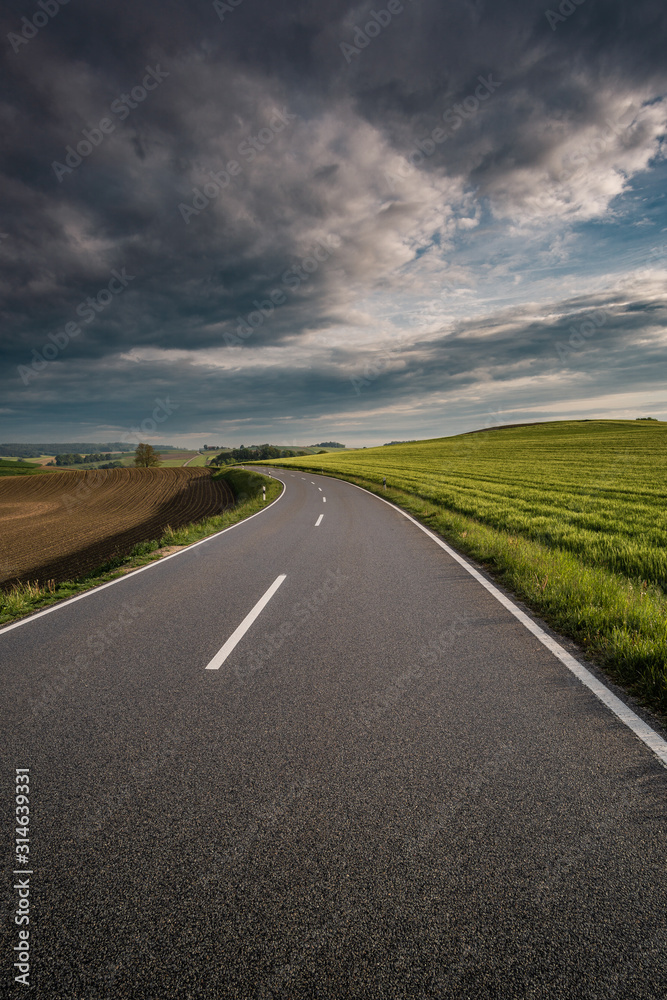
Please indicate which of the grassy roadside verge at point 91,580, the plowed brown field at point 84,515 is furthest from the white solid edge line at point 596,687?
the plowed brown field at point 84,515

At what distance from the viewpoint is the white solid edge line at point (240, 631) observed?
4387mm

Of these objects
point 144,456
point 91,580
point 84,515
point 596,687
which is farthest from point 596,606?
point 144,456

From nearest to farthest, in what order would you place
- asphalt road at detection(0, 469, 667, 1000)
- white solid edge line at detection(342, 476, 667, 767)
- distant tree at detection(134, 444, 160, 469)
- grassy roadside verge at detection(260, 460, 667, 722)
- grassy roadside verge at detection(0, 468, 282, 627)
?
asphalt road at detection(0, 469, 667, 1000)
white solid edge line at detection(342, 476, 667, 767)
grassy roadside verge at detection(260, 460, 667, 722)
grassy roadside verge at detection(0, 468, 282, 627)
distant tree at detection(134, 444, 160, 469)

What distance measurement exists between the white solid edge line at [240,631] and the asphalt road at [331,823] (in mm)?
59

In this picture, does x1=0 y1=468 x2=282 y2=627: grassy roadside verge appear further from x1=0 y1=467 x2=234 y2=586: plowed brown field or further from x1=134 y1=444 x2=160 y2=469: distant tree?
x1=134 y1=444 x2=160 y2=469: distant tree

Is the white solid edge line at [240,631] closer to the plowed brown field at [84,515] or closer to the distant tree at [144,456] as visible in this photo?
the plowed brown field at [84,515]

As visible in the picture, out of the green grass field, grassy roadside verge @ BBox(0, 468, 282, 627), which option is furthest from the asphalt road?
grassy roadside verge @ BBox(0, 468, 282, 627)

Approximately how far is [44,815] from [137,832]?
0.61m

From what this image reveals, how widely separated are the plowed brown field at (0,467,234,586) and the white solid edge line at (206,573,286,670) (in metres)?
8.94

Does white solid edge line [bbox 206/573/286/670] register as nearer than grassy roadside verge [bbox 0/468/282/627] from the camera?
Yes

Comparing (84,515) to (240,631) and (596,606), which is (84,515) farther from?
(596,606)

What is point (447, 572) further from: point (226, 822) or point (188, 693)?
point (226, 822)

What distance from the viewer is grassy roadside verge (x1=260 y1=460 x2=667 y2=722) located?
3.91 meters

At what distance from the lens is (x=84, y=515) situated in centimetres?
2895
